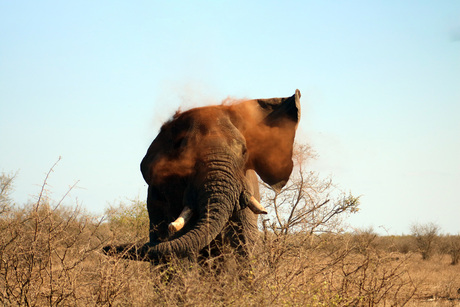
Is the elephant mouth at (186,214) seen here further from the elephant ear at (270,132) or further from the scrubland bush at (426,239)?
the scrubland bush at (426,239)

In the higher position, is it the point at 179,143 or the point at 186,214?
the point at 179,143

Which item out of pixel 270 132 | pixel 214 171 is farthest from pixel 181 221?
pixel 270 132

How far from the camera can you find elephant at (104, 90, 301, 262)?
27.2 ft

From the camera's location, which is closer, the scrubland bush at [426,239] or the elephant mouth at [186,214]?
the elephant mouth at [186,214]

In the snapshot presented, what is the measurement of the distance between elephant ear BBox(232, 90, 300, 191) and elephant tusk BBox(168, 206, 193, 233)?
1617 mm

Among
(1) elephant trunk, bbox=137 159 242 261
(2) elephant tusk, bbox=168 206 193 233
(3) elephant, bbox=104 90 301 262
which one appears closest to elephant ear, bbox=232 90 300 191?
(3) elephant, bbox=104 90 301 262

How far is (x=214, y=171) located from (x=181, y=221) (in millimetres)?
827

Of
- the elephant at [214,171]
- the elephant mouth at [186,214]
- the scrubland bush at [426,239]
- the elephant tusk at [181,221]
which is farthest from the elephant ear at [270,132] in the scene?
the scrubland bush at [426,239]

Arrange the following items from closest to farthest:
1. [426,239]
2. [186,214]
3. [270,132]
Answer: [186,214], [270,132], [426,239]

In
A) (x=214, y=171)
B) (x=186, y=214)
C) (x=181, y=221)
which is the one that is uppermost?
(x=214, y=171)

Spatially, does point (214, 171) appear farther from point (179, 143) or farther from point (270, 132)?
point (270, 132)

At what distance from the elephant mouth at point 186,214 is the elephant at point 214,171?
0.5 inches

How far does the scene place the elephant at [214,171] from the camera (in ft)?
27.2

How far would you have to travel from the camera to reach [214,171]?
8594 mm
